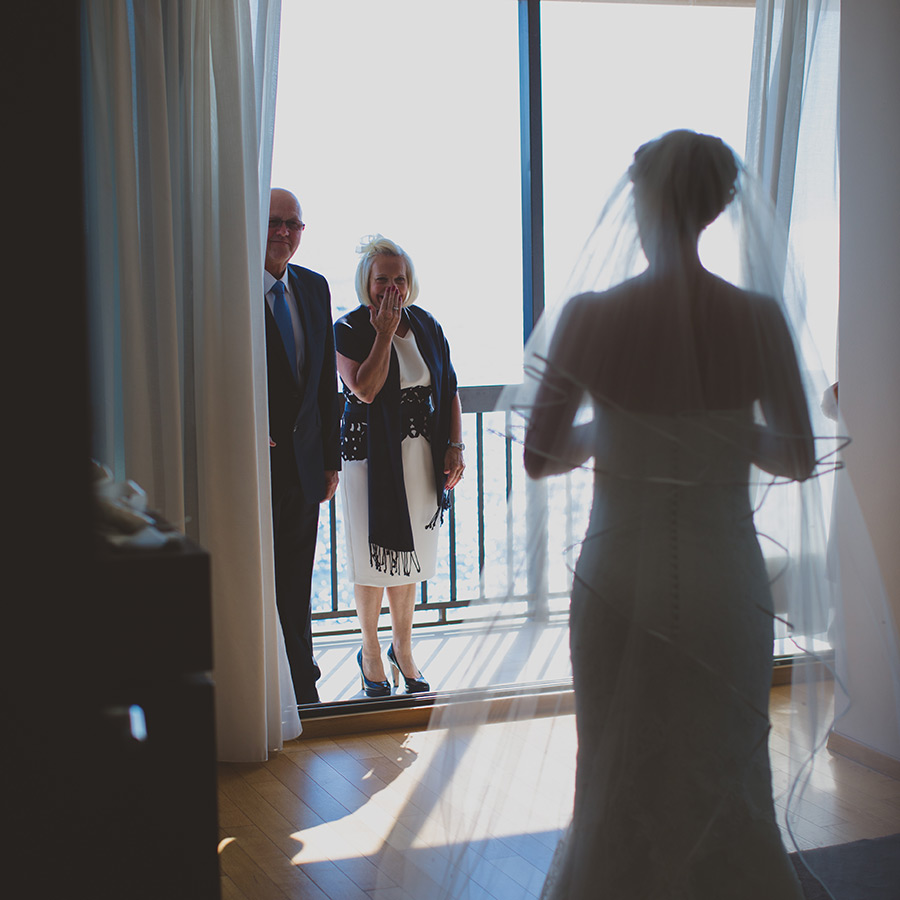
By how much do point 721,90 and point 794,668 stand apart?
2261 millimetres

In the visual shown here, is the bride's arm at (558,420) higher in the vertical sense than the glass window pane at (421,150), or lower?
lower

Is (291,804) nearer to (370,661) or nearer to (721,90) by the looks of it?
(370,661)

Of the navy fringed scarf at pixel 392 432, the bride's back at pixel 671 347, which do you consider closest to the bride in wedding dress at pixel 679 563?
the bride's back at pixel 671 347

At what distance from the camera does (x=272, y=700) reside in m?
2.86

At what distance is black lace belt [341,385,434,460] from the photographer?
10.8 ft

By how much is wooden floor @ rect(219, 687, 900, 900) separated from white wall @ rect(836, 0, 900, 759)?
304mm

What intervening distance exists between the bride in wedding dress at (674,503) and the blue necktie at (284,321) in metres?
1.47

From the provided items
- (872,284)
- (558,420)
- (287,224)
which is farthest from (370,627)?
(872,284)

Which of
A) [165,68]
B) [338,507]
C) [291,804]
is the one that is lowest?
[291,804]

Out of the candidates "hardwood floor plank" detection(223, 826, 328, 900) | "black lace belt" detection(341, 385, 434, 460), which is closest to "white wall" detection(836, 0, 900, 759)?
"black lace belt" detection(341, 385, 434, 460)

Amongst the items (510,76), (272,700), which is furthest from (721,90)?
(272,700)

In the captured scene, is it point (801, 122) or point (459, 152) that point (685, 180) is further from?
point (459, 152)

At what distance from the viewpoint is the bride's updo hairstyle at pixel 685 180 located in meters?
1.60

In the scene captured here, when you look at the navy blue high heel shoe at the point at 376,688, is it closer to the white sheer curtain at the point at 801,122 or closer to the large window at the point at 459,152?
Answer: the large window at the point at 459,152
